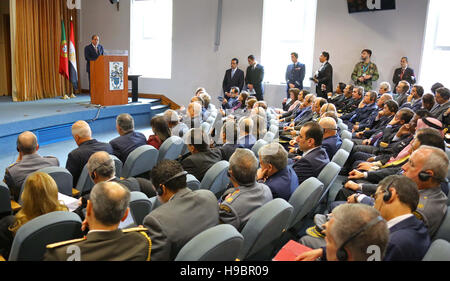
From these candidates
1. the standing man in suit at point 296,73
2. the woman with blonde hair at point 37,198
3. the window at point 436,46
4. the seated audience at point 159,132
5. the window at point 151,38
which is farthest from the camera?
the window at point 151,38

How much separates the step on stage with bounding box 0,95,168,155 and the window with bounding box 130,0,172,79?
81.9 inches

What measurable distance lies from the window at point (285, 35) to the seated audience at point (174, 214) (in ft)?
25.7

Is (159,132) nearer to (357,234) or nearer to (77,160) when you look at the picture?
Answer: (77,160)

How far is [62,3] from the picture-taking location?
9.91m

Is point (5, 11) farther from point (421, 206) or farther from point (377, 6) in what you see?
point (421, 206)

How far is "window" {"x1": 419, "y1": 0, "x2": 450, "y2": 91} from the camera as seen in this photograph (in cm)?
810

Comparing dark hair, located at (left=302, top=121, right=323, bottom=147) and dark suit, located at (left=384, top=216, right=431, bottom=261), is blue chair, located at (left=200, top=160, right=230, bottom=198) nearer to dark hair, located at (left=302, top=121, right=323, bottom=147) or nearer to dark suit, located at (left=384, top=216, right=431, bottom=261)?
dark hair, located at (left=302, top=121, right=323, bottom=147)

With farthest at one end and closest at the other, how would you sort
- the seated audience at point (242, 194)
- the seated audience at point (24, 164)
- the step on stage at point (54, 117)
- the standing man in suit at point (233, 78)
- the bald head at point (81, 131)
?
the standing man in suit at point (233, 78) → the step on stage at point (54, 117) → the bald head at point (81, 131) → the seated audience at point (24, 164) → the seated audience at point (242, 194)

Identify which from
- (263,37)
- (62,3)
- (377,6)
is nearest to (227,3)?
(263,37)

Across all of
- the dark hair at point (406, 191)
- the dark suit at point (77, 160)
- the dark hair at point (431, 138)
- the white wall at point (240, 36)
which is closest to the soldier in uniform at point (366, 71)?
the white wall at point (240, 36)

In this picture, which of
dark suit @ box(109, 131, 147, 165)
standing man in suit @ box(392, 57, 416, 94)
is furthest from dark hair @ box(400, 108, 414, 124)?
standing man in suit @ box(392, 57, 416, 94)

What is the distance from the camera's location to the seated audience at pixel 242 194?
2.13 m

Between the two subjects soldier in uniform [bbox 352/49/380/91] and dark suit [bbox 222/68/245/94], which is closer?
soldier in uniform [bbox 352/49/380/91]

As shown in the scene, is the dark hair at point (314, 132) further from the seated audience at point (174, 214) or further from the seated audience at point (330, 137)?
the seated audience at point (174, 214)
